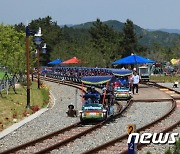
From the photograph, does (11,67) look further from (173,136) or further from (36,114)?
(173,136)

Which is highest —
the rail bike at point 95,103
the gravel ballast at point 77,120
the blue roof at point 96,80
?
the blue roof at point 96,80

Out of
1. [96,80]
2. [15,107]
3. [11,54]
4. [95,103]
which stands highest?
[11,54]

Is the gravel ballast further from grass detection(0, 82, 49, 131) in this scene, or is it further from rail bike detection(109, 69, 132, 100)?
rail bike detection(109, 69, 132, 100)

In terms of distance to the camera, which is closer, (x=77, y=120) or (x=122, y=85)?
(x=77, y=120)

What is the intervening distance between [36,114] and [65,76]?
1381 inches

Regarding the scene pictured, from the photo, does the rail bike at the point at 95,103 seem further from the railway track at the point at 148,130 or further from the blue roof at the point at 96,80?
the railway track at the point at 148,130

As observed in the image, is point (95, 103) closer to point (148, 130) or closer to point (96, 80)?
point (96, 80)

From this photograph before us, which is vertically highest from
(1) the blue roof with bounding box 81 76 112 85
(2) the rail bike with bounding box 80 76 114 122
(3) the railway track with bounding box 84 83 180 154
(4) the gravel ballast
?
(1) the blue roof with bounding box 81 76 112 85

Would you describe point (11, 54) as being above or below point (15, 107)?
above

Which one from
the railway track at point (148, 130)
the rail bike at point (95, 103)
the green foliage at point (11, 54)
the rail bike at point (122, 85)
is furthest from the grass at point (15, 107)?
the railway track at point (148, 130)

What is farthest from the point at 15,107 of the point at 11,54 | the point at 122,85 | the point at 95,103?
the point at 11,54

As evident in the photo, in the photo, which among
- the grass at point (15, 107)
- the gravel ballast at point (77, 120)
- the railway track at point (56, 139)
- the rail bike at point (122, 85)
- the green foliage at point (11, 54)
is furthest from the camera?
the green foliage at point (11, 54)

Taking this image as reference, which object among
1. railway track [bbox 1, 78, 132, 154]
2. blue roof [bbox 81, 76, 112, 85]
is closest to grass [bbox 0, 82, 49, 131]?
railway track [bbox 1, 78, 132, 154]

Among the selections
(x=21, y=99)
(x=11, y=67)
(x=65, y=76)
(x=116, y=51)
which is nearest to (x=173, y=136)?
(x=21, y=99)
